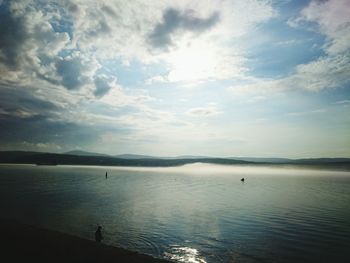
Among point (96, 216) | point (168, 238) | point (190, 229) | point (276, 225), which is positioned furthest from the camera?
point (96, 216)

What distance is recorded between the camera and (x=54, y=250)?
22.5 m

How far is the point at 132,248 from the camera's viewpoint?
1066 inches

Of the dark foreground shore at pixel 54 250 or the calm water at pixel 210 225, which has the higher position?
the dark foreground shore at pixel 54 250

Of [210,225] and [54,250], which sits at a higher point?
[54,250]

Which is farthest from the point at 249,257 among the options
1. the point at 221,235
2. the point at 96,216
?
the point at 96,216

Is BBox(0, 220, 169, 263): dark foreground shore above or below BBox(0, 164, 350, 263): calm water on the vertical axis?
above

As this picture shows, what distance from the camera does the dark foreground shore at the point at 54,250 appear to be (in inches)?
814

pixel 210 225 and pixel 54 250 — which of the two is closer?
pixel 54 250

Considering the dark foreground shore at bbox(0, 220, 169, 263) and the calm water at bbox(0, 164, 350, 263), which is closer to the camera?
the dark foreground shore at bbox(0, 220, 169, 263)

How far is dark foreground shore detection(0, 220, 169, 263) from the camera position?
20688 millimetres

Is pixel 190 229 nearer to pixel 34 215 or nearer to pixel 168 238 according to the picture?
pixel 168 238

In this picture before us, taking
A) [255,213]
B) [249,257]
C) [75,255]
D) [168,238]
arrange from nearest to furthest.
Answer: [75,255] < [249,257] < [168,238] < [255,213]

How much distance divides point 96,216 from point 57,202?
1653 centimetres

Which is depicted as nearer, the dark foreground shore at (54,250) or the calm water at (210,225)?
the dark foreground shore at (54,250)
